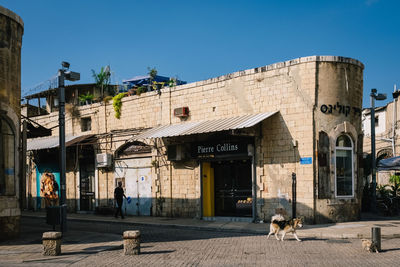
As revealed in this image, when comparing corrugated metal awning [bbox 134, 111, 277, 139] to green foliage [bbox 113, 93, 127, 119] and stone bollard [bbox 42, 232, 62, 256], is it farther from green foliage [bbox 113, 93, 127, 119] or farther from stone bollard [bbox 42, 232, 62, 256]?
stone bollard [bbox 42, 232, 62, 256]

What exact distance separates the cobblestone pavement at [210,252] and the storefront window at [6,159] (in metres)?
1.67

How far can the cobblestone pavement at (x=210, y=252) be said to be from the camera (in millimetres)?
9406

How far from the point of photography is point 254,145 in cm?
1739

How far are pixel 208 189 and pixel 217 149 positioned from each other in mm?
1922

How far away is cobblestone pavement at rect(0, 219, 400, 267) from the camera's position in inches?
370

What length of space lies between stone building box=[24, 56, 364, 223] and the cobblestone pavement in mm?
3670

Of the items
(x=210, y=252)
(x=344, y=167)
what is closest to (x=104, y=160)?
(x=344, y=167)

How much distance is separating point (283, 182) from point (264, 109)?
294cm

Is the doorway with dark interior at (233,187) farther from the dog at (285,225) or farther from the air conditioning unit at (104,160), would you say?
the air conditioning unit at (104,160)

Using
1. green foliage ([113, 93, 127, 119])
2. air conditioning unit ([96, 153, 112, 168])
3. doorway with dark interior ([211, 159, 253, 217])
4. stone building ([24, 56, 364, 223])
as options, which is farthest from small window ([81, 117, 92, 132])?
doorway with dark interior ([211, 159, 253, 217])

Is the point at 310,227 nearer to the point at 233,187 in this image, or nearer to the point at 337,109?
the point at 233,187

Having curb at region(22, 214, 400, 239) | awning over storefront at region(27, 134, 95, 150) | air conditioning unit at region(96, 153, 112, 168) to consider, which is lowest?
curb at region(22, 214, 400, 239)

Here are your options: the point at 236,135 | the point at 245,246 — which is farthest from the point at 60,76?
the point at 245,246

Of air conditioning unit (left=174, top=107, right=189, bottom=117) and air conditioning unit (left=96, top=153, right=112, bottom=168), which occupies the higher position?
air conditioning unit (left=174, top=107, right=189, bottom=117)
